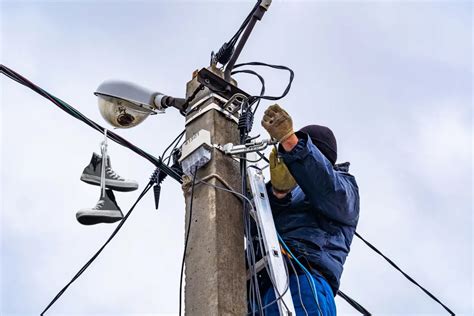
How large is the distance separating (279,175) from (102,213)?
1.02 metres

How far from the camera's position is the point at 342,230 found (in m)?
4.37

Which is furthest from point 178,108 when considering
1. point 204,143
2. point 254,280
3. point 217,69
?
point 254,280

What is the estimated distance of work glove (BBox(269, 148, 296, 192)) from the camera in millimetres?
4207

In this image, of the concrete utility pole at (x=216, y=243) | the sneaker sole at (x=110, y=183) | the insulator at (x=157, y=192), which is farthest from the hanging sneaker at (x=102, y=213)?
the insulator at (x=157, y=192)

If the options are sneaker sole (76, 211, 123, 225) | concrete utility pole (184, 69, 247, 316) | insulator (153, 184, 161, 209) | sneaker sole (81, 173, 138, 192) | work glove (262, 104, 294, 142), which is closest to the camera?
concrete utility pole (184, 69, 247, 316)

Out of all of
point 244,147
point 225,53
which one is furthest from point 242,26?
point 244,147

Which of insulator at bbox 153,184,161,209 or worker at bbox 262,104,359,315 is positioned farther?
insulator at bbox 153,184,161,209

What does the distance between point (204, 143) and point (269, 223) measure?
0.59m

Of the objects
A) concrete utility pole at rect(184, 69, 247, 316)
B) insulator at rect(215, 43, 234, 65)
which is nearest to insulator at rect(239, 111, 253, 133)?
concrete utility pole at rect(184, 69, 247, 316)

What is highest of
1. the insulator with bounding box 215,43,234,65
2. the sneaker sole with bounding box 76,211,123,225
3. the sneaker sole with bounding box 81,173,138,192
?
the insulator with bounding box 215,43,234,65

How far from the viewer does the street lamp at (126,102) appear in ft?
16.7

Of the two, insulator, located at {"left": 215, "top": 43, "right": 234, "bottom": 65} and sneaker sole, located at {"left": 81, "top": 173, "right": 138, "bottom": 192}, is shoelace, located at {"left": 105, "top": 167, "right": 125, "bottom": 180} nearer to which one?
sneaker sole, located at {"left": 81, "top": 173, "right": 138, "bottom": 192}

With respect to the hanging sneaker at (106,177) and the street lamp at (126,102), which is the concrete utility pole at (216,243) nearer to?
the hanging sneaker at (106,177)

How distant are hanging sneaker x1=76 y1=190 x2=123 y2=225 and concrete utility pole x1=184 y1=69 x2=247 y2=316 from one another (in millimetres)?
424
